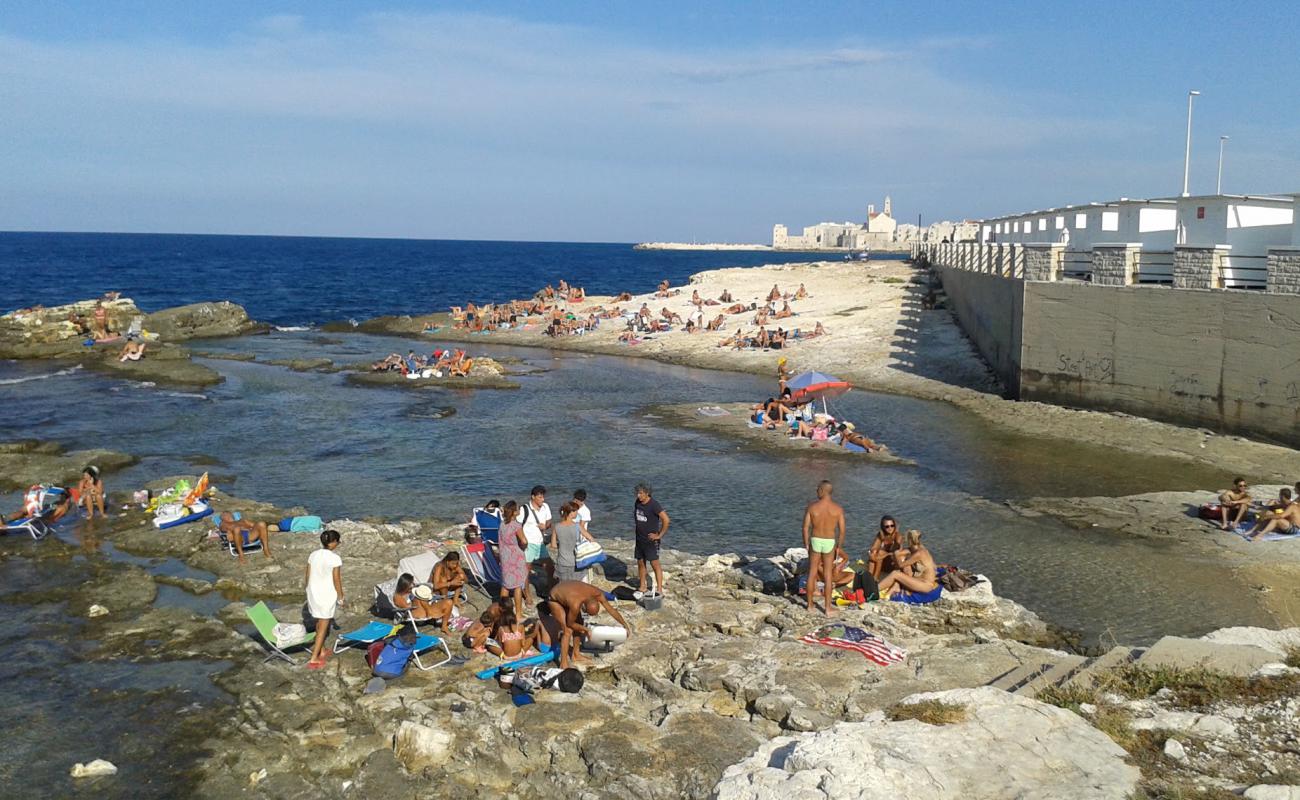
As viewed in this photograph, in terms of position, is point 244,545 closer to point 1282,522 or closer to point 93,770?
point 93,770

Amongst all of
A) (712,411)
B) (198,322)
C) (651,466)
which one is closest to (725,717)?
(651,466)

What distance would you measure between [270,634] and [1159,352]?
1953cm

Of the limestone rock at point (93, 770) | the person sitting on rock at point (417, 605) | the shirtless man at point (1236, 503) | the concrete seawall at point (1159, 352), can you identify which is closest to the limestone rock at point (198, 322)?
the concrete seawall at point (1159, 352)

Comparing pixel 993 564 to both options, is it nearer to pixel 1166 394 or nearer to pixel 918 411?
pixel 1166 394

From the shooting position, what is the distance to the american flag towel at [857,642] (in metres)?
9.84

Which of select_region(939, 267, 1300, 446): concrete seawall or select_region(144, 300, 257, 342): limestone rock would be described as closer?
select_region(939, 267, 1300, 446): concrete seawall

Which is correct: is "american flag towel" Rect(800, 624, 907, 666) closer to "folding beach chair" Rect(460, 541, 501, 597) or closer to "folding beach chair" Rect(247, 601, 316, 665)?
"folding beach chair" Rect(460, 541, 501, 597)

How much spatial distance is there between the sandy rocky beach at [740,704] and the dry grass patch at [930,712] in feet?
0.07

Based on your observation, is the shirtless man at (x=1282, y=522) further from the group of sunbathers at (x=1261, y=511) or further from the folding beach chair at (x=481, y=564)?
the folding beach chair at (x=481, y=564)

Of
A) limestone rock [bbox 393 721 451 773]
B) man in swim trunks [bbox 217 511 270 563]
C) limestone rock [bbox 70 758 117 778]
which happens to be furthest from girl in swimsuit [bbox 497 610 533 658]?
man in swim trunks [bbox 217 511 270 563]

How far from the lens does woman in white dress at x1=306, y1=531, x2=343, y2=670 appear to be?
10180 mm

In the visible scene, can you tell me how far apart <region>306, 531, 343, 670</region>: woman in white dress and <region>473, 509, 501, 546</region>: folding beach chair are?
339 cm

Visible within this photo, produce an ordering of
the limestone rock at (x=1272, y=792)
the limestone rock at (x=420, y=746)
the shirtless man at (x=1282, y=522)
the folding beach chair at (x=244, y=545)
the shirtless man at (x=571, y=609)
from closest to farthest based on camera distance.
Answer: the limestone rock at (x=1272, y=792) < the limestone rock at (x=420, y=746) < the shirtless man at (x=571, y=609) < the folding beach chair at (x=244, y=545) < the shirtless man at (x=1282, y=522)

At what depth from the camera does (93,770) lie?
8453mm
